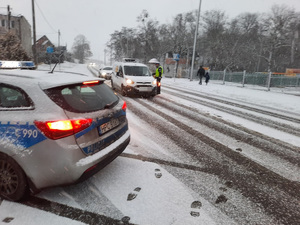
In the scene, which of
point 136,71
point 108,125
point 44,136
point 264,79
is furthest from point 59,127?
point 264,79

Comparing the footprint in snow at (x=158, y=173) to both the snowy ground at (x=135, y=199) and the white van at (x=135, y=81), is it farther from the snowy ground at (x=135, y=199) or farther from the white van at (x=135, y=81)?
the white van at (x=135, y=81)

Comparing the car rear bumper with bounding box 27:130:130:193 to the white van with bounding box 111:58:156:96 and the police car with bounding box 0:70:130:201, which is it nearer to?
the police car with bounding box 0:70:130:201

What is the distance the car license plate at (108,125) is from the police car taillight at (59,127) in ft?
1.20

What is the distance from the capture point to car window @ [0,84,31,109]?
2577mm

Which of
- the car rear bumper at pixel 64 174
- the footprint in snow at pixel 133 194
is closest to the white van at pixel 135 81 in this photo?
the footprint in snow at pixel 133 194

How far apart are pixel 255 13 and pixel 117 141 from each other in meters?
64.9

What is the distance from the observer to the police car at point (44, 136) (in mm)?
2412

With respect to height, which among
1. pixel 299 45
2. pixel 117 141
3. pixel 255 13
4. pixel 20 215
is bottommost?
pixel 20 215

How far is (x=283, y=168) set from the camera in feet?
12.4

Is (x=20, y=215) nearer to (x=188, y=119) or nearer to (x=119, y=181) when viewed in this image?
(x=119, y=181)

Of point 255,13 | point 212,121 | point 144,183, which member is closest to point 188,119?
point 212,121

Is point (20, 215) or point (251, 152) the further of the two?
point (251, 152)

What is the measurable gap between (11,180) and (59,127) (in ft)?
3.01

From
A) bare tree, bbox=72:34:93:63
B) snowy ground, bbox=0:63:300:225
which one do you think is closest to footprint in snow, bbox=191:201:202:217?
snowy ground, bbox=0:63:300:225
